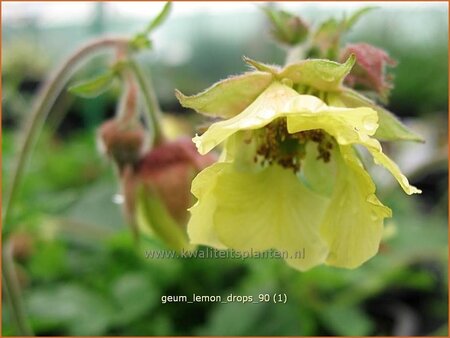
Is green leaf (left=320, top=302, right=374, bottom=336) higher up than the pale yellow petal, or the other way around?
the pale yellow petal

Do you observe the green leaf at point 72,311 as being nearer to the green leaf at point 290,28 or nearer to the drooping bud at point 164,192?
the drooping bud at point 164,192

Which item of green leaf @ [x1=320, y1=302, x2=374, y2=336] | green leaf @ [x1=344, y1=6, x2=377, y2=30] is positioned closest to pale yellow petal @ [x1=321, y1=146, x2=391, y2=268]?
green leaf @ [x1=344, y1=6, x2=377, y2=30]

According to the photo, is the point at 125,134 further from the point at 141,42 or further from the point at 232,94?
the point at 232,94

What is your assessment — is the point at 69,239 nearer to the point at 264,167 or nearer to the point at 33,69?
the point at 264,167

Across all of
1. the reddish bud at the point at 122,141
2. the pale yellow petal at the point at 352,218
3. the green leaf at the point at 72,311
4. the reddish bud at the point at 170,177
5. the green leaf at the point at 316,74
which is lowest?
the green leaf at the point at 72,311

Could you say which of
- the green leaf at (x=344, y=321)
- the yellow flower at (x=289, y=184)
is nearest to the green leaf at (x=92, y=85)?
the yellow flower at (x=289, y=184)

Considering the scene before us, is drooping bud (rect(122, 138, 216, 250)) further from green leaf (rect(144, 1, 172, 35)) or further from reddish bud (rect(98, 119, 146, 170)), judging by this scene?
green leaf (rect(144, 1, 172, 35))
